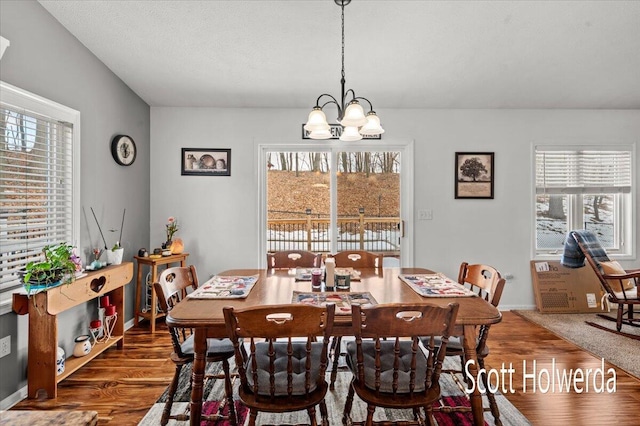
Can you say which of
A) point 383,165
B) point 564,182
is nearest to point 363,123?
point 383,165

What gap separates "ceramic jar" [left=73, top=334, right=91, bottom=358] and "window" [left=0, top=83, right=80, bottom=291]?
65 centimetres

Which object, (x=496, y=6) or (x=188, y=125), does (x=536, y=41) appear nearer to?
(x=496, y=6)

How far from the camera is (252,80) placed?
341 cm

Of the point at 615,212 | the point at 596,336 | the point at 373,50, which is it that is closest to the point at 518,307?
the point at 596,336

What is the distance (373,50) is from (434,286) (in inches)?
77.4

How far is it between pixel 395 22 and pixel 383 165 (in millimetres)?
1868

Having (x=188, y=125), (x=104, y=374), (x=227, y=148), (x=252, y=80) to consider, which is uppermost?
(x=252, y=80)

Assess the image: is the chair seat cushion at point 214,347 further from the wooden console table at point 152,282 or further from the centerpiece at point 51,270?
the wooden console table at point 152,282

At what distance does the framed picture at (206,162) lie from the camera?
405 centimetres

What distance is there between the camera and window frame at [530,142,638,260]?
417cm

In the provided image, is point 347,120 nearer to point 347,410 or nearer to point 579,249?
point 347,410

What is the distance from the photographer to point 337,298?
1905mm

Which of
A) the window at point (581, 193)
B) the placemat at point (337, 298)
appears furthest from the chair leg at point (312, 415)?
the window at point (581, 193)

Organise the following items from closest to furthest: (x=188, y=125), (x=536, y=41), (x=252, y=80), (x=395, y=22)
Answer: (x=395, y=22), (x=536, y=41), (x=252, y=80), (x=188, y=125)
